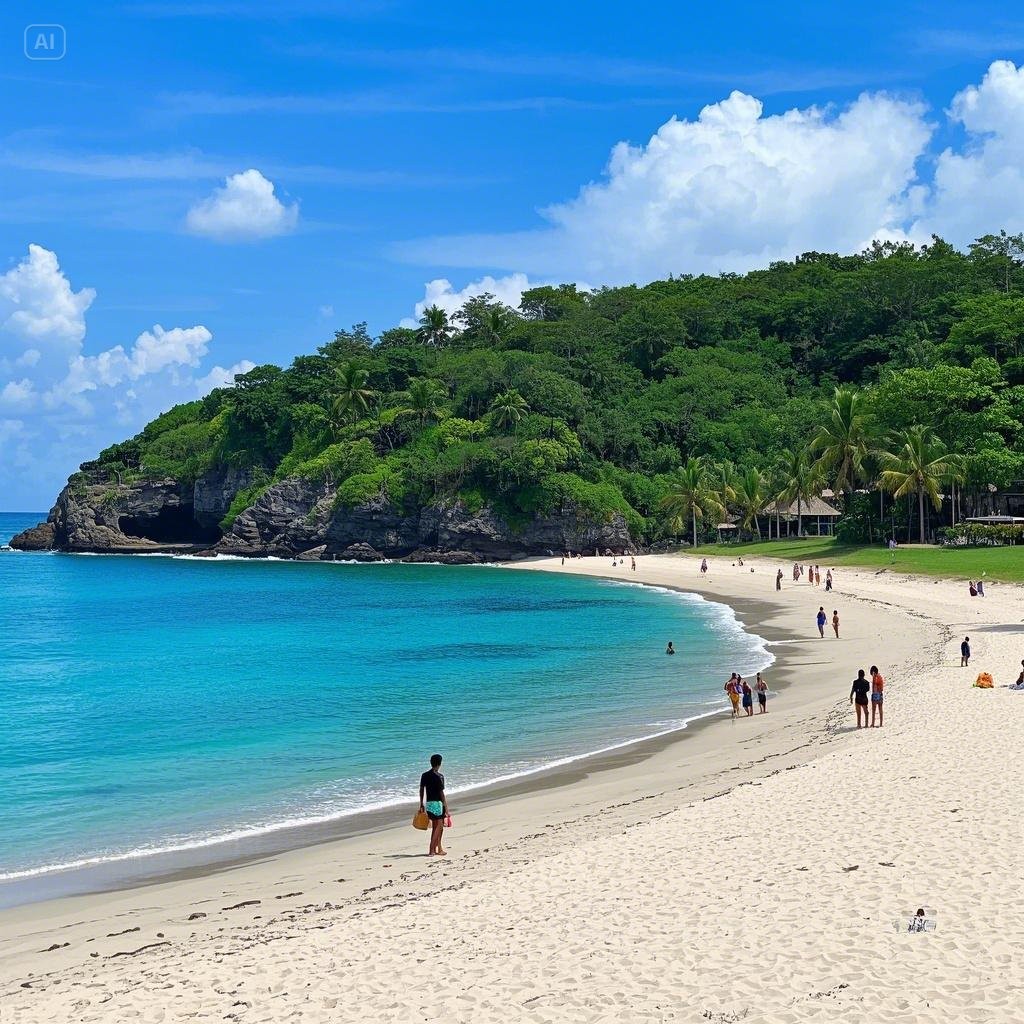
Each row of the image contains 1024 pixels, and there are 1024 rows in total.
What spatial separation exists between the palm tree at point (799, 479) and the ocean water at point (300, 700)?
1922cm

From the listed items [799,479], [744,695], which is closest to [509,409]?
[799,479]

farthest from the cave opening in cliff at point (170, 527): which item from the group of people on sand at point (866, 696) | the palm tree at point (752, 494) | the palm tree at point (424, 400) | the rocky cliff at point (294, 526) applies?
the group of people on sand at point (866, 696)

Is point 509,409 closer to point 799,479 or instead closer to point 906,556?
point 799,479

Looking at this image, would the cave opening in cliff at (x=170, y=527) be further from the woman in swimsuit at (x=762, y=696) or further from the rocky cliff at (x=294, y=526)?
the woman in swimsuit at (x=762, y=696)

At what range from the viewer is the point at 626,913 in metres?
9.91

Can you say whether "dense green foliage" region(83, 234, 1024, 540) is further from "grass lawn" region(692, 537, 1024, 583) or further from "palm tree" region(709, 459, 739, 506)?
"grass lawn" region(692, 537, 1024, 583)

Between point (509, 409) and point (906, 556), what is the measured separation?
136 feet

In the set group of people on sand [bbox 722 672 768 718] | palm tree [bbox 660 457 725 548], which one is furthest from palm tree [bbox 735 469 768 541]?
group of people on sand [bbox 722 672 768 718]

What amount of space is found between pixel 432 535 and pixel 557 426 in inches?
603

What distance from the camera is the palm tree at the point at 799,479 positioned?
71.6 m

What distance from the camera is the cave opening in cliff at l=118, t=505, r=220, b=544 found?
114 metres

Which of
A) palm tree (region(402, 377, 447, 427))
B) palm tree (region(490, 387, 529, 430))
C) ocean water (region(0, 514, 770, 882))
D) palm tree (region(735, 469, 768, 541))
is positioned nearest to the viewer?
ocean water (region(0, 514, 770, 882))

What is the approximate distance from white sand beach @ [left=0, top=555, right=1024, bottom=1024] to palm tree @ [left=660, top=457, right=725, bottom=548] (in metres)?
63.6

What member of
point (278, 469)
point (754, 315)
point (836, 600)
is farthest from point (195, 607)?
point (754, 315)
